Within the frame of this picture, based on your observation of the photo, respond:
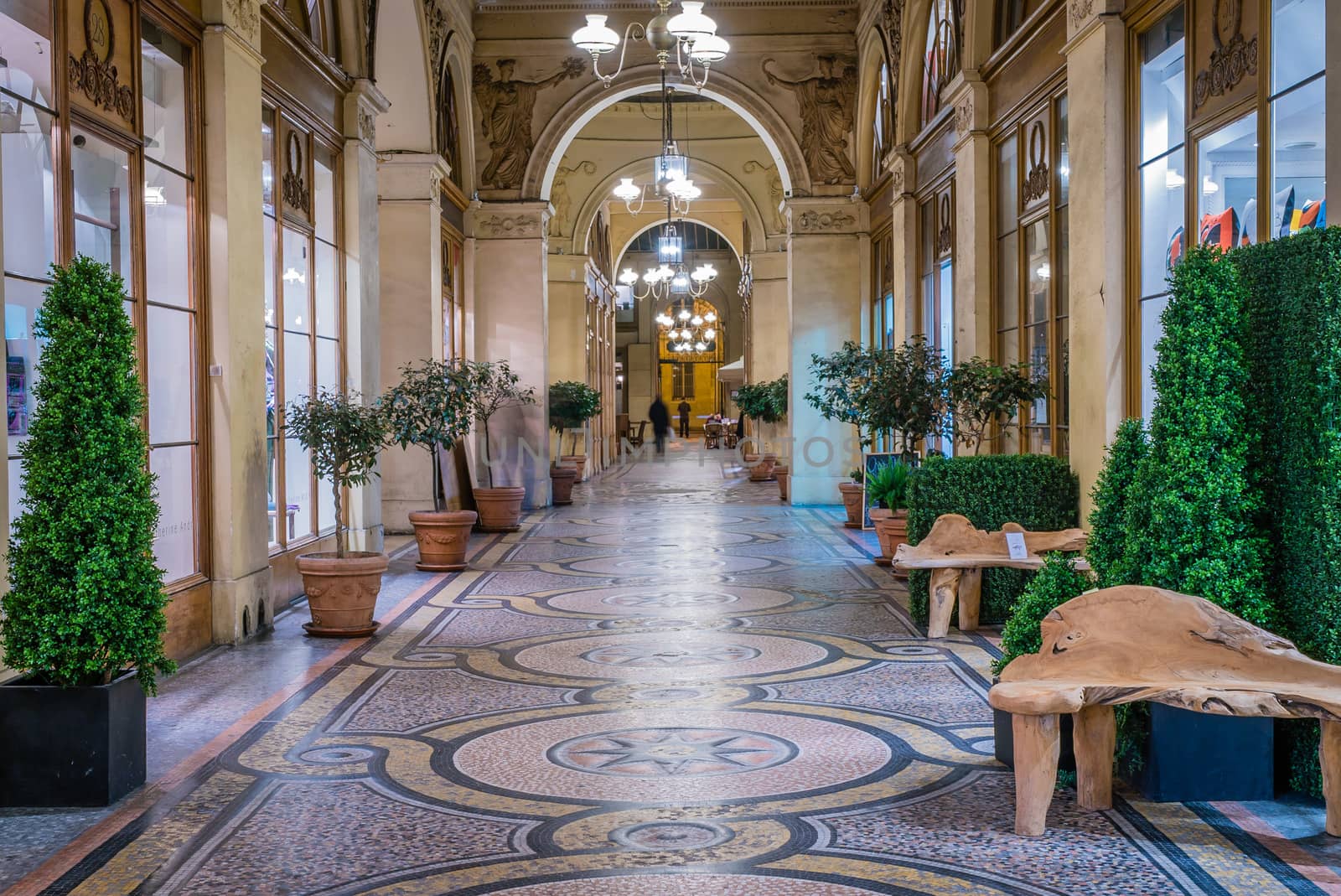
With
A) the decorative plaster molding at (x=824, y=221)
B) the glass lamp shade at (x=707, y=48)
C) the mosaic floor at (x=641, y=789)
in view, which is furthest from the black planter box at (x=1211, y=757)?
the decorative plaster molding at (x=824, y=221)

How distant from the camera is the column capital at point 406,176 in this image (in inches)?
493

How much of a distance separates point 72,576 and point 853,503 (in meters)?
9.98

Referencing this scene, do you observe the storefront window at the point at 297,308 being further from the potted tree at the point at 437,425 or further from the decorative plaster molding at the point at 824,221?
the decorative plaster molding at the point at 824,221

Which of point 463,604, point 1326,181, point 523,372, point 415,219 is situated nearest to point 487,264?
point 523,372

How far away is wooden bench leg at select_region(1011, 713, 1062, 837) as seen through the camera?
146 inches

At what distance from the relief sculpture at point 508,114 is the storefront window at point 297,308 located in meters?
6.02

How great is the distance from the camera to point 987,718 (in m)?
5.16

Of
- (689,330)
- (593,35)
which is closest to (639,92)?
(593,35)

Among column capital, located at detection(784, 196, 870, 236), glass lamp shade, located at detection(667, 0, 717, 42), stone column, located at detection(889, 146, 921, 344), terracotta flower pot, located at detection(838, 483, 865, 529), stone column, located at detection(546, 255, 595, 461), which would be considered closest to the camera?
glass lamp shade, located at detection(667, 0, 717, 42)

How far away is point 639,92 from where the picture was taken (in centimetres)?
1558

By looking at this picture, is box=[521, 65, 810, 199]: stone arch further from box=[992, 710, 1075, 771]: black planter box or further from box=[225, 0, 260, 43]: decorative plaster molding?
box=[992, 710, 1075, 771]: black planter box

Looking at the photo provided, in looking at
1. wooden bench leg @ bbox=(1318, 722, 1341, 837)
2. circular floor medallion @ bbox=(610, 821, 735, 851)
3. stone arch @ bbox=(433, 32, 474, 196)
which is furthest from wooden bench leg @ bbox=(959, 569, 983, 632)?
stone arch @ bbox=(433, 32, 474, 196)

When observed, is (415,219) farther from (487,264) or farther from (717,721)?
(717,721)

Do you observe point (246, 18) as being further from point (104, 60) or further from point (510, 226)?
point (510, 226)
